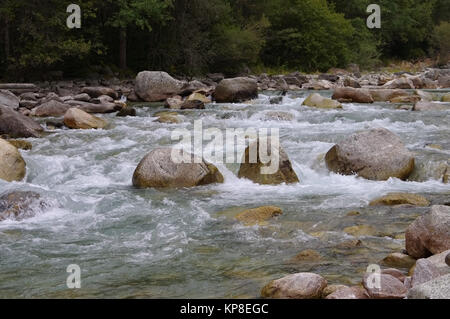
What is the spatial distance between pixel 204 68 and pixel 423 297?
84.2 feet

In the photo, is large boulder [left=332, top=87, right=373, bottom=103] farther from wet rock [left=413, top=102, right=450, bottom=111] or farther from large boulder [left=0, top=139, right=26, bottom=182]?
large boulder [left=0, top=139, right=26, bottom=182]

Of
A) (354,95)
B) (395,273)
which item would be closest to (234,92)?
(354,95)

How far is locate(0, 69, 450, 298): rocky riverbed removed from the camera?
4.94 metres

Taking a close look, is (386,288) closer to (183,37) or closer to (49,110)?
(49,110)

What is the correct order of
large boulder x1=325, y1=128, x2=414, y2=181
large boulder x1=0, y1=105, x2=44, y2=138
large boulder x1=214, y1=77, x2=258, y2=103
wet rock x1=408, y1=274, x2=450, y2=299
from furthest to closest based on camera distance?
large boulder x1=214, y1=77, x2=258, y2=103 < large boulder x1=0, y1=105, x2=44, y2=138 < large boulder x1=325, y1=128, x2=414, y2=181 < wet rock x1=408, y1=274, x2=450, y2=299

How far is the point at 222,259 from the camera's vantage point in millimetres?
5566

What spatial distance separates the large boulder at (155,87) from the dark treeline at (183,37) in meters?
4.10

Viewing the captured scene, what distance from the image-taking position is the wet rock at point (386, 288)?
13.6 ft

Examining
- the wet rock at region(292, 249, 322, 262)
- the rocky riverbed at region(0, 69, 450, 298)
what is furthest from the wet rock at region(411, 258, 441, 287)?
the wet rock at region(292, 249, 322, 262)

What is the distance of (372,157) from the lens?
30.4 feet

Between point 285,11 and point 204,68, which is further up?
point 285,11

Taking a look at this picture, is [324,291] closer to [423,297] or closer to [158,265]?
[423,297]

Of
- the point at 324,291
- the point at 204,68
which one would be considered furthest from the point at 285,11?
the point at 324,291

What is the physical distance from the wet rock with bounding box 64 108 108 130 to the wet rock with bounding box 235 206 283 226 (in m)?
7.78
